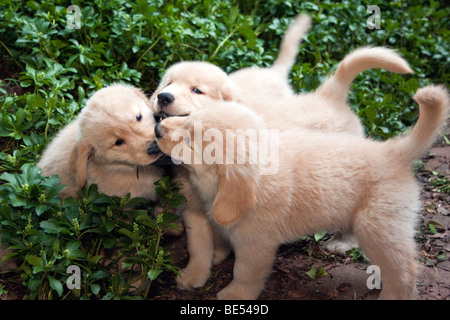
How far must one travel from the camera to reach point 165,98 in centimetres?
336

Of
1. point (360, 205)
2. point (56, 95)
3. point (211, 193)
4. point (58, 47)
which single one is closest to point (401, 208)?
point (360, 205)

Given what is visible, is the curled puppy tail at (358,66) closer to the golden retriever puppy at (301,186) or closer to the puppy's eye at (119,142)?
the golden retriever puppy at (301,186)

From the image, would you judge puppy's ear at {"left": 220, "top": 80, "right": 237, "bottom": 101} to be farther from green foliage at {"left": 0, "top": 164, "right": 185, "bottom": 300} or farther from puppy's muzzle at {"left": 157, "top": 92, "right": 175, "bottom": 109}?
green foliage at {"left": 0, "top": 164, "right": 185, "bottom": 300}

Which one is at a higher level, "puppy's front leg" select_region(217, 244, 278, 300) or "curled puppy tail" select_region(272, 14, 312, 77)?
"curled puppy tail" select_region(272, 14, 312, 77)

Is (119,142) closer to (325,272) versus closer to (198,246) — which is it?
(198,246)

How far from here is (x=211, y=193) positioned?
2.90 meters

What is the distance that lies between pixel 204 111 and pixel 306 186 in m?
0.73

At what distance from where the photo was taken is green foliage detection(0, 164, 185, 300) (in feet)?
9.39

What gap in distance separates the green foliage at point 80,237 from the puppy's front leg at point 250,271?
391 millimetres

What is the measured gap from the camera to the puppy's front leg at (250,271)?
9.60 ft

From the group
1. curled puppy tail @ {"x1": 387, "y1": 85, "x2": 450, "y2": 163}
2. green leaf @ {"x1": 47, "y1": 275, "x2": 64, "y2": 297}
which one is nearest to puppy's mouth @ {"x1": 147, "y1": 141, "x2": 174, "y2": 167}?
green leaf @ {"x1": 47, "y1": 275, "x2": 64, "y2": 297}

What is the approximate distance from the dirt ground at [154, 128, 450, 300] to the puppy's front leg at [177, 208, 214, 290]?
0.31 feet

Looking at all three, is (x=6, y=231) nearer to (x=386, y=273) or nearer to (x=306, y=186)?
(x=306, y=186)

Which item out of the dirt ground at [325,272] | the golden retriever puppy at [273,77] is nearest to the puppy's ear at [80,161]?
the dirt ground at [325,272]
